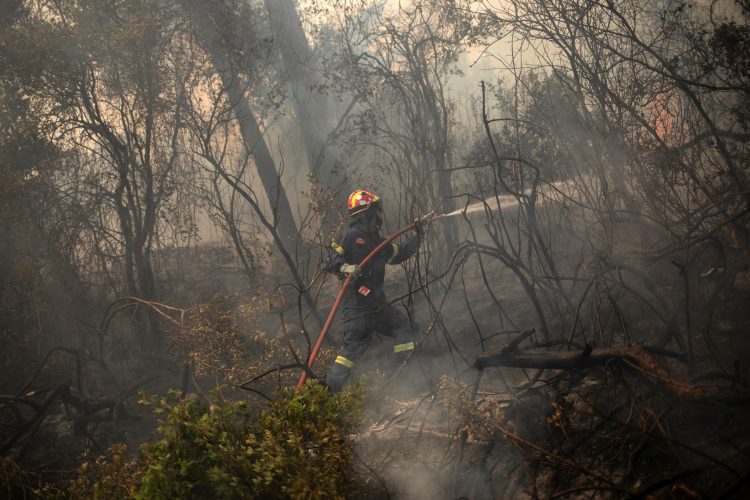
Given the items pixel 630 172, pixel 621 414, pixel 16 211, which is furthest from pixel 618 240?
pixel 16 211

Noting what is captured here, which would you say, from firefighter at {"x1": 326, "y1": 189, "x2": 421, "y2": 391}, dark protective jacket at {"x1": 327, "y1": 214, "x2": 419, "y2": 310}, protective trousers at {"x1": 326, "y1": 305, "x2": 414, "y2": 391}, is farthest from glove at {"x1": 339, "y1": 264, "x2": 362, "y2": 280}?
protective trousers at {"x1": 326, "y1": 305, "x2": 414, "y2": 391}

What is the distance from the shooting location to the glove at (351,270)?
5016mm

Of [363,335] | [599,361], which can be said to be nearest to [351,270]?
[363,335]

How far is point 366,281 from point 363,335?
1.74ft

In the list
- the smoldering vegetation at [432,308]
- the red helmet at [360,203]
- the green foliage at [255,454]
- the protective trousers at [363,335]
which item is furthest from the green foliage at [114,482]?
the red helmet at [360,203]

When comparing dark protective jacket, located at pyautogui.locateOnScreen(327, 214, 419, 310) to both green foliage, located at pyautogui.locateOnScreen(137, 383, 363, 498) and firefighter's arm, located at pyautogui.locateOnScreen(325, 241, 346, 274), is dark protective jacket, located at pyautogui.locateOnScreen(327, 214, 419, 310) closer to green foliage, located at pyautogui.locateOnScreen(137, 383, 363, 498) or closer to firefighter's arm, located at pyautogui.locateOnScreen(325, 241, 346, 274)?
firefighter's arm, located at pyautogui.locateOnScreen(325, 241, 346, 274)

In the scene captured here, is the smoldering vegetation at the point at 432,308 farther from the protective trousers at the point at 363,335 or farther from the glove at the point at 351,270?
the glove at the point at 351,270

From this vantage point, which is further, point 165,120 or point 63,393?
point 165,120

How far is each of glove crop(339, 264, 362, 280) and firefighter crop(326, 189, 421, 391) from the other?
0.07 ft

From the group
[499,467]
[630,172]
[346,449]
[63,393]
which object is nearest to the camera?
[346,449]

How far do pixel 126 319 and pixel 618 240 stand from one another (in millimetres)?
7566

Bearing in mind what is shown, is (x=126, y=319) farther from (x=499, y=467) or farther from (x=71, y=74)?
(x=499, y=467)

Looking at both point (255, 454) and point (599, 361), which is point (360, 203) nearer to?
point (599, 361)

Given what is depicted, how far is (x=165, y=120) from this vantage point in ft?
32.2
